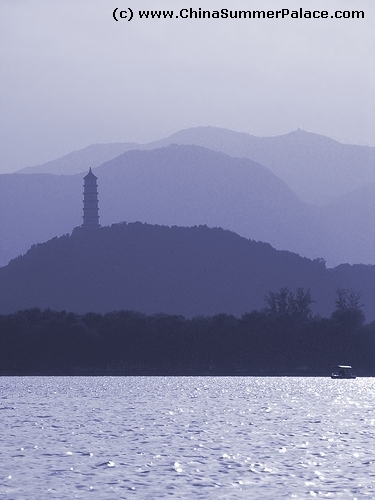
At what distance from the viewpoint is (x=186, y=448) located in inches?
3009

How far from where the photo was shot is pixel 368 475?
61125 mm

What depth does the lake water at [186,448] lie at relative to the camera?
57125 millimetres

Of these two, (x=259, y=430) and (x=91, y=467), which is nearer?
(x=91, y=467)

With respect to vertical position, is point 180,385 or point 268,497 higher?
point 180,385

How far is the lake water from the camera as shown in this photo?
57.1 meters

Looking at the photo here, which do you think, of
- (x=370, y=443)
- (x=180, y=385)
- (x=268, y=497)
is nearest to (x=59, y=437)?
(x=370, y=443)

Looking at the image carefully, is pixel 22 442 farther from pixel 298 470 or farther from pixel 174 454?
pixel 298 470

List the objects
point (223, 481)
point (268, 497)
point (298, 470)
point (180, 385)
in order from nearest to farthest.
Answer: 1. point (268, 497)
2. point (223, 481)
3. point (298, 470)
4. point (180, 385)

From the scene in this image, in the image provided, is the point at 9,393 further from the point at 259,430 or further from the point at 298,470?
the point at 298,470

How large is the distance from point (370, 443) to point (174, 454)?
1396 cm

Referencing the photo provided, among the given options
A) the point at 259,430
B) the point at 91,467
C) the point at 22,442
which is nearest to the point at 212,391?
the point at 259,430

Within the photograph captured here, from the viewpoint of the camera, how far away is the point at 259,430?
9175 centimetres

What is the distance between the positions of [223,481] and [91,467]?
943 cm

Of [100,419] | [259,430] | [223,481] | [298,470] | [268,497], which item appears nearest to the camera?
Result: [268,497]
